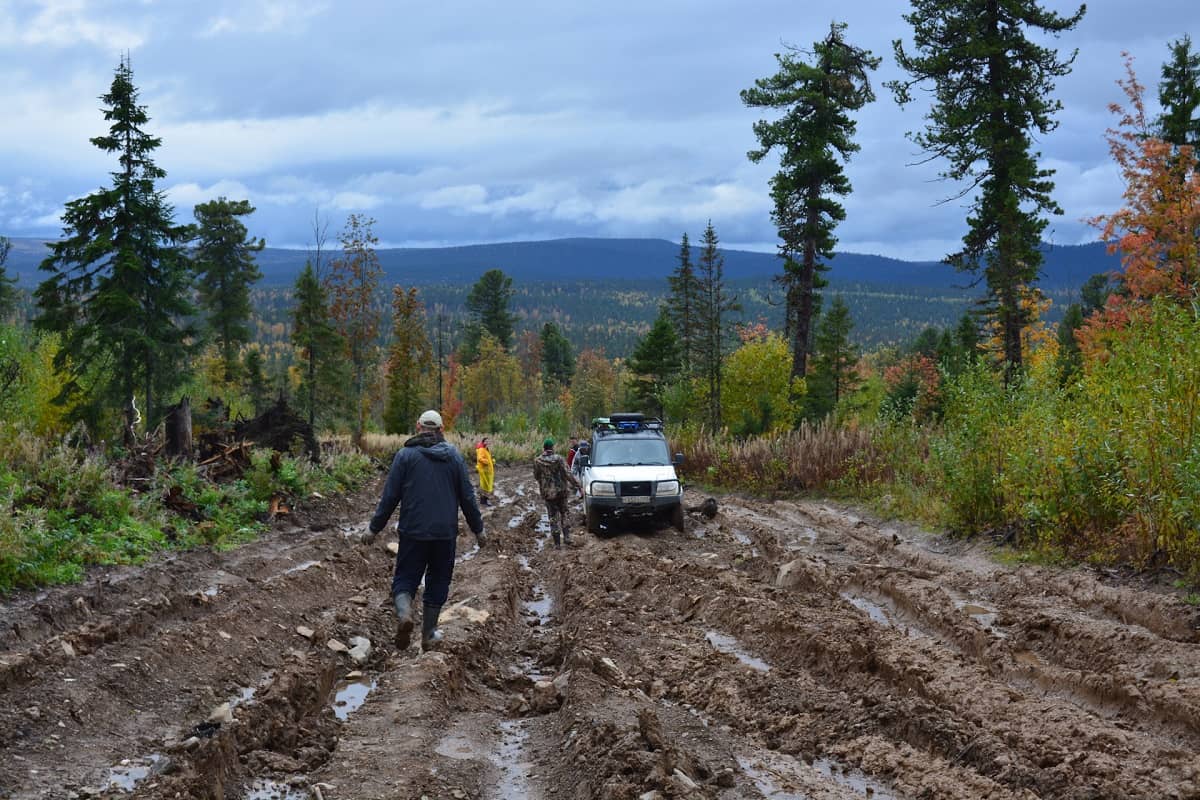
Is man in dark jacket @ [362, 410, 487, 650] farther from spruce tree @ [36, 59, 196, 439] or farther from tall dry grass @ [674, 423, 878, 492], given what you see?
spruce tree @ [36, 59, 196, 439]

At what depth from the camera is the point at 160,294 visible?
3328cm

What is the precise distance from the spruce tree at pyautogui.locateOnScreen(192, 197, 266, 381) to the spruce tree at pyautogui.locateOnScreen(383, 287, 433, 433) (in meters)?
10.9

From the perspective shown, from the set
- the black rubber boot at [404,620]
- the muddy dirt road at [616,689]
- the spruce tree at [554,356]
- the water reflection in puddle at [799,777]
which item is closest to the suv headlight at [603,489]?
the muddy dirt road at [616,689]

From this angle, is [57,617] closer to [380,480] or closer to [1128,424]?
[1128,424]

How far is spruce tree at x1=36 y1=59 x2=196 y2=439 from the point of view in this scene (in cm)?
3206

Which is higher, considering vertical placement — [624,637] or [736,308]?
[736,308]

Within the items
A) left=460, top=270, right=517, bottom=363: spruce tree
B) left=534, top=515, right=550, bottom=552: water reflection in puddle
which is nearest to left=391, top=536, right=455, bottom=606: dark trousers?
left=534, top=515, right=550, bottom=552: water reflection in puddle

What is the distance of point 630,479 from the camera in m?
18.7

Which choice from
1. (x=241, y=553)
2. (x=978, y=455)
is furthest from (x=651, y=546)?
(x=241, y=553)

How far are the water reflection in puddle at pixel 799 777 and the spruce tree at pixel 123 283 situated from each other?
2963 cm

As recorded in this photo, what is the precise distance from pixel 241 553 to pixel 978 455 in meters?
11.5

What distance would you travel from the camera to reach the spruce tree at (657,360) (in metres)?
67.2

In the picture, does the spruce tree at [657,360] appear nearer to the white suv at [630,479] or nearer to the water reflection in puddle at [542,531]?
the water reflection in puddle at [542,531]

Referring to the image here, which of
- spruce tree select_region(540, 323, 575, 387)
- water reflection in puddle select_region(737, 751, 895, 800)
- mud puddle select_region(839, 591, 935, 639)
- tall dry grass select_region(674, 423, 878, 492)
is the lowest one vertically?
spruce tree select_region(540, 323, 575, 387)
